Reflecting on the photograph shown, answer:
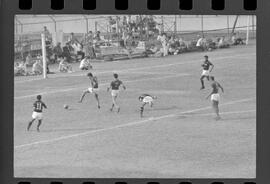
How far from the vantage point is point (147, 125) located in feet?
17.1

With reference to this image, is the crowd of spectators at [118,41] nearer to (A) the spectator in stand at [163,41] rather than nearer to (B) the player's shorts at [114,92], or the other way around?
(A) the spectator in stand at [163,41]

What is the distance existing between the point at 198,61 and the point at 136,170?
31.6 inches

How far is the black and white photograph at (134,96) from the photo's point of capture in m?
5.14

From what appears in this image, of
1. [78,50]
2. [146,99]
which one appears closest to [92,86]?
[78,50]

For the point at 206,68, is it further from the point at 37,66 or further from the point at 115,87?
the point at 37,66

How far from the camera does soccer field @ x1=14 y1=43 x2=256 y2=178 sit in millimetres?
5133

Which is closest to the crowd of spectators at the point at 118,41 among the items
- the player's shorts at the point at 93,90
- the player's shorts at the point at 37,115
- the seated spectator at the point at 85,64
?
the seated spectator at the point at 85,64

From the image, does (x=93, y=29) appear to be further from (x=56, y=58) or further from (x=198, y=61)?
(x=198, y=61)

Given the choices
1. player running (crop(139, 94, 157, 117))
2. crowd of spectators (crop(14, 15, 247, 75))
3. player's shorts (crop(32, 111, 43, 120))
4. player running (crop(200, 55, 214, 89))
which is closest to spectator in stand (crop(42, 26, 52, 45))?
crowd of spectators (crop(14, 15, 247, 75))

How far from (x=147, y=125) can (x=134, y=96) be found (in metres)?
0.20

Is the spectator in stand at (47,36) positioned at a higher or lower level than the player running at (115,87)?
higher

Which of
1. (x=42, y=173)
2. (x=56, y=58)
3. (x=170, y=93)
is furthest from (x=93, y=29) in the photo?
(x=42, y=173)

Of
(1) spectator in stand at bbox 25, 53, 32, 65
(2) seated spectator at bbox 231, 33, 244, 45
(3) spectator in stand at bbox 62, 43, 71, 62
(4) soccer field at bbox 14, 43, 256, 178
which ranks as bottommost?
(4) soccer field at bbox 14, 43, 256, 178

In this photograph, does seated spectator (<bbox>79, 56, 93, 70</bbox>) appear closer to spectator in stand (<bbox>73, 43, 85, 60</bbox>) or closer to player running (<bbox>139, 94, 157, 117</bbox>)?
spectator in stand (<bbox>73, 43, 85, 60</bbox>)
